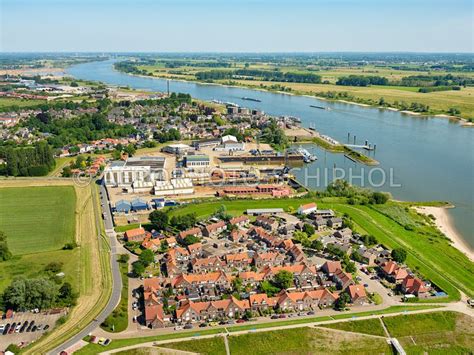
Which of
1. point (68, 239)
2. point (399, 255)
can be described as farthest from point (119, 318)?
point (399, 255)

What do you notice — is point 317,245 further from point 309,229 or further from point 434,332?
point 434,332

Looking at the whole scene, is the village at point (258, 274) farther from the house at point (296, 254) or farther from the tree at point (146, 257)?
the tree at point (146, 257)

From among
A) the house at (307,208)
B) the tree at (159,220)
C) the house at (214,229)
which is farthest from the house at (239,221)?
the tree at (159,220)

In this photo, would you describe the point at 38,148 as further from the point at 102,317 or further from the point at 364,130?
the point at 364,130

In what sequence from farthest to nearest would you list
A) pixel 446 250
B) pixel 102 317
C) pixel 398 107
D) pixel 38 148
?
pixel 398 107 < pixel 38 148 < pixel 446 250 < pixel 102 317

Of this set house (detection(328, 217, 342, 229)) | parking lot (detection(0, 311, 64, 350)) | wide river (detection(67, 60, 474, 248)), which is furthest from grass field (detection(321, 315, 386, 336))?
wide river (detection(67, 60, 474, 248))

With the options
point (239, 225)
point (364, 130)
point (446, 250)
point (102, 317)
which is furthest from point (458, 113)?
point (102, 317)
